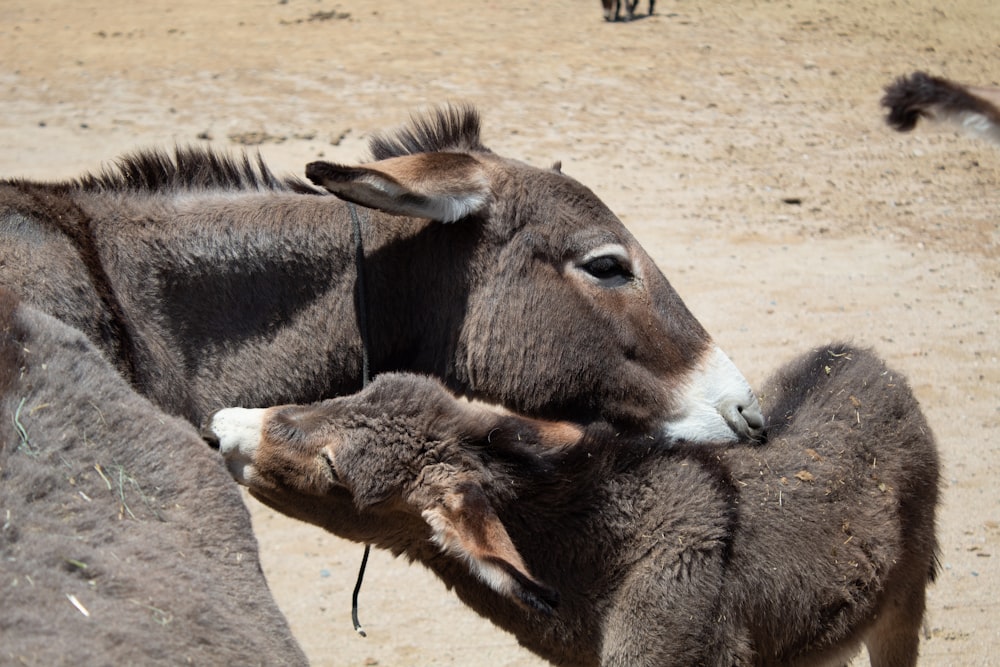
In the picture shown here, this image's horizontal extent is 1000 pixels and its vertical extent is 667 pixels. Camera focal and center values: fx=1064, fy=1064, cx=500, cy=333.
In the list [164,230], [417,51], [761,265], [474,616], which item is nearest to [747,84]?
[417,51]

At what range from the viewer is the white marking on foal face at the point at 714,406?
4.30 metres

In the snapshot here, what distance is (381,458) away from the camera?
13.6 ft

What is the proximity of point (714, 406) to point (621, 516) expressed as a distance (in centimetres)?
61

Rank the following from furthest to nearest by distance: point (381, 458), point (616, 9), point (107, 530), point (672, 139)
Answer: point (616, 9) → point (672, 139) → point (381, 458) → point (107, 530)

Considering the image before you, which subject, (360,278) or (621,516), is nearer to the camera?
(360,278)

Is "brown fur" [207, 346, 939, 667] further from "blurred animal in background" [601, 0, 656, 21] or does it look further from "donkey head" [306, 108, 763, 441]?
"blurred animal in background" [601, 0, 656, 21]

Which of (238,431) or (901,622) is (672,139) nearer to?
(901,622)

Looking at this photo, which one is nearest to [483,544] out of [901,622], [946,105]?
[901,622]

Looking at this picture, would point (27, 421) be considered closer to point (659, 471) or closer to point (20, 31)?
point (659, 471)

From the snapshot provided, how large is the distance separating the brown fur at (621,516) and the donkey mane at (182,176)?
102cm

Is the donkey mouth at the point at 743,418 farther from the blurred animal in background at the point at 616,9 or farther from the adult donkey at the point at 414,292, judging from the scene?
the blurred animal in background at the point at 616,9

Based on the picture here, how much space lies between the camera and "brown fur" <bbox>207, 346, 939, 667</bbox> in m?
4.15

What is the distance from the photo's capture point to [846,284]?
10.1 meters

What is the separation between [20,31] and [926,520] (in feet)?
60.9
